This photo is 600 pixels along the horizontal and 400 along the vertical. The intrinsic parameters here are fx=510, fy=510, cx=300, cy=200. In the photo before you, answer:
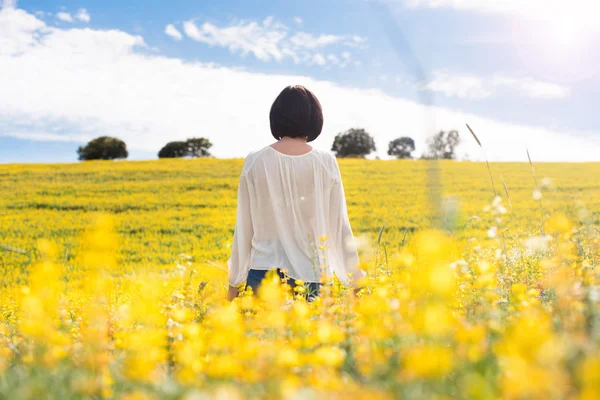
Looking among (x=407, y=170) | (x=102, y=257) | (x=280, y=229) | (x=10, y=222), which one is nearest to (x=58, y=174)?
(x=10, y=222)

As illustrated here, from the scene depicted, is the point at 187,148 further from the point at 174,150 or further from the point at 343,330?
the point at 343,330

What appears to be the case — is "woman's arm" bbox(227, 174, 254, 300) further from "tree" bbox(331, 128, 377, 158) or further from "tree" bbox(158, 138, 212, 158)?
Answer: "tree" bbox(158, 138, 212, 158)

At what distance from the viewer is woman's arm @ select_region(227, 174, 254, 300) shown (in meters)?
4.30

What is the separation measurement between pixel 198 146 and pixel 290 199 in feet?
204

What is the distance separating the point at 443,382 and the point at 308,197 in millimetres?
2524

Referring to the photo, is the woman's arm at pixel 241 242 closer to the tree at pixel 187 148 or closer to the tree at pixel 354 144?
the tree at pixel 354 144

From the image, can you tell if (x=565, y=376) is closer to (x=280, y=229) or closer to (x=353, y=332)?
(x=353, y=332)

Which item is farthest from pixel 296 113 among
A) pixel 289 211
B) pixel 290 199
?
pixel 289 211

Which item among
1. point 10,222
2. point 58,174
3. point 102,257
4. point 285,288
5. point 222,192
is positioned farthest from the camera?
point 58,174

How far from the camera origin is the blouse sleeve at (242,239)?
14.1 feet

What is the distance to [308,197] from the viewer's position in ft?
13.8

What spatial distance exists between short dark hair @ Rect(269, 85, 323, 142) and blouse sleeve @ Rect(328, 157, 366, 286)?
15.4 inches

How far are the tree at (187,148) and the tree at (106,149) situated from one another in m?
5.89

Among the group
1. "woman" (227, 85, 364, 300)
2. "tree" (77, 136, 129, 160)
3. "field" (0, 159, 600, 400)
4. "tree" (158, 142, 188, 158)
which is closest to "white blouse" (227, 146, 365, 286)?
"woman" (227, 85, 364, 300)
